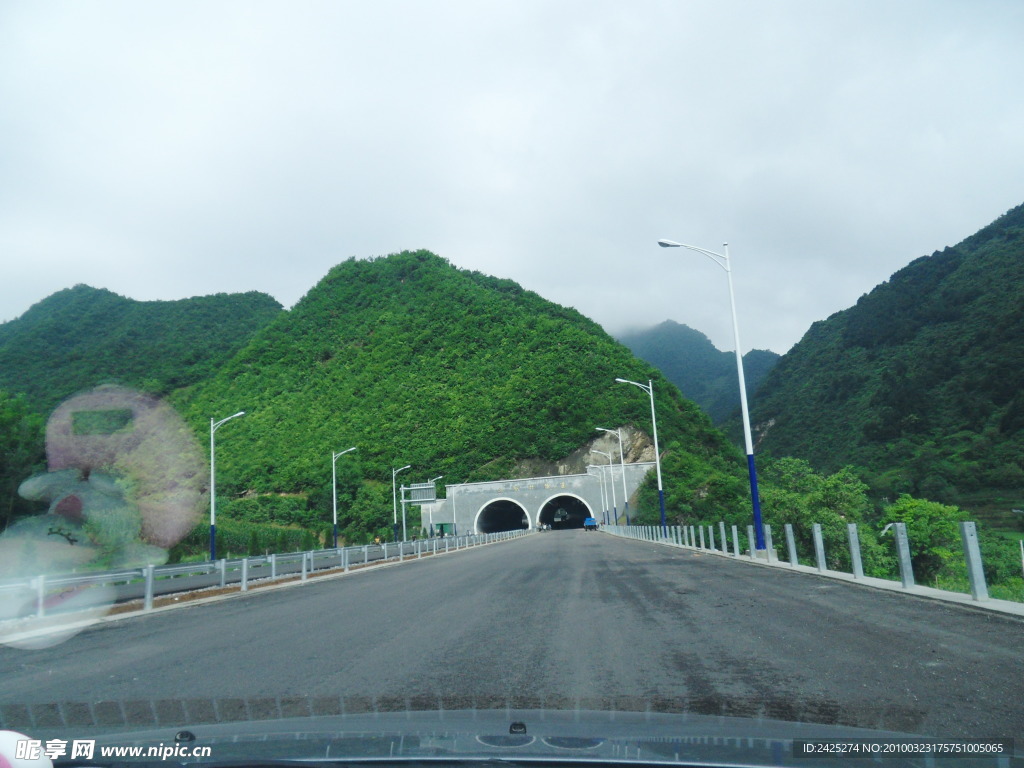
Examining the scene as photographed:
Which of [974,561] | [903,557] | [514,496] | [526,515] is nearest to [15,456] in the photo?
[903,557]

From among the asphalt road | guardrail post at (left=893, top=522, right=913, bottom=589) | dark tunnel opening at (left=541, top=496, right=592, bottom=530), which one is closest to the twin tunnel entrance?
dark tunnel opening at (left=541, top=496, right=592, bottom=530)

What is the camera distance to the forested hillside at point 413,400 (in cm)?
9351

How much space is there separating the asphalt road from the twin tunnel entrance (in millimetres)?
84684

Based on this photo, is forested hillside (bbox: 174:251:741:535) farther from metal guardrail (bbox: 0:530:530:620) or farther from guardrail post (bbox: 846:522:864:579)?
guardrail post (bbox: 846:522:864:579)

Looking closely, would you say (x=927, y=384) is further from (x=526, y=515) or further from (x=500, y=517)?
(x=500, y=517)

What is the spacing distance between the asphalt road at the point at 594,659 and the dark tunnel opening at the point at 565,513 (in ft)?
350

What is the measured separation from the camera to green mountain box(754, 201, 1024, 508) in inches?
2457

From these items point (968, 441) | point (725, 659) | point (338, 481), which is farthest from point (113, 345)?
point (725, 659)

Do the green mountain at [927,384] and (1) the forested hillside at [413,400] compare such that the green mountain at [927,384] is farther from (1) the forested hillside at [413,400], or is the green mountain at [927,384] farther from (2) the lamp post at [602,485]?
(2) the lamp post at [602,485]

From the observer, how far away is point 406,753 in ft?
10.4

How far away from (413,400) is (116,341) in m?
39.3

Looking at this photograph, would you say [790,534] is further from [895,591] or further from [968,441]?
[968,441]

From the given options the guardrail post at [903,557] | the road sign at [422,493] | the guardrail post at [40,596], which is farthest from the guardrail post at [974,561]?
the road sign at [422,493]

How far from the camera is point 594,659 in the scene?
708 cm
